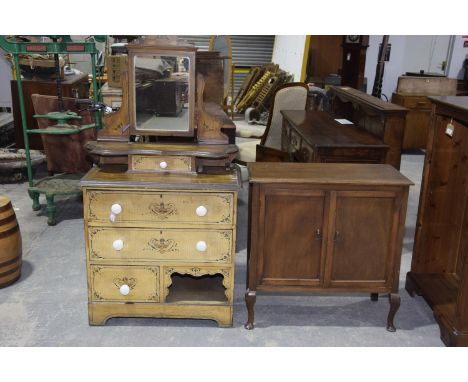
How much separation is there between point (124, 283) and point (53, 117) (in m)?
2.48

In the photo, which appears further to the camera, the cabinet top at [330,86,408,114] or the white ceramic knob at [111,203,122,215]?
the cabinet top at [330,86,408,114]

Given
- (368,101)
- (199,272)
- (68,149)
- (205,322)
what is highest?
(368,101)

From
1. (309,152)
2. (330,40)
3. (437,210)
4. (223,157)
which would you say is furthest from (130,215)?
(330,40)

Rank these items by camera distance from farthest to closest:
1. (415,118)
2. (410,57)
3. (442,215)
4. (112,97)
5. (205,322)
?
(410,57), (415,118), (112,97), (442,215), (205,322)

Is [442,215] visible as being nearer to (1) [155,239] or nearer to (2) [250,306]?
(2) [250,306]

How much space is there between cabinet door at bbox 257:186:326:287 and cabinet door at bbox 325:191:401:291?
0.28ft

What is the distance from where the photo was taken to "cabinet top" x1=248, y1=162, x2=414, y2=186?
3162 mm

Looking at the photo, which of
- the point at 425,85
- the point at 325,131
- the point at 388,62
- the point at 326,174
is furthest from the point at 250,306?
the point at 388,62

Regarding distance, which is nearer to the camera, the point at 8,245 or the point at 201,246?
the point at 201,246

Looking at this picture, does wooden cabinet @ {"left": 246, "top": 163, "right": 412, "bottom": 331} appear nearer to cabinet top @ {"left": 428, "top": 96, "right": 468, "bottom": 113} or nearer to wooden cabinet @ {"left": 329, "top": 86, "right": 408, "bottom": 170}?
cabinet top @ {"left": 428, "top": 96, "right": 468, "bottom": 113}

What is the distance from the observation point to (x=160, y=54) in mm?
3127

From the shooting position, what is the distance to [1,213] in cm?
373

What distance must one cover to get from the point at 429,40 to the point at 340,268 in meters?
8.01

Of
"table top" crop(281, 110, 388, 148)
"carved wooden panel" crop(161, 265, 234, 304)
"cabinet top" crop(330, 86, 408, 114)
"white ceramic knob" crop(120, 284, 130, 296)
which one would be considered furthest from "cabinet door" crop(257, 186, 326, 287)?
"cabinet top" crop(330, 86, 408, 114)
